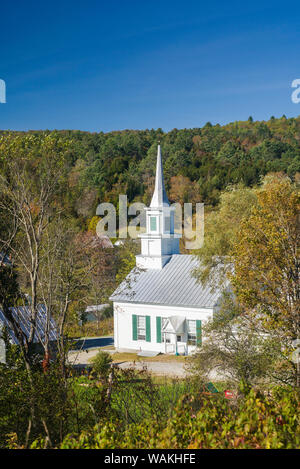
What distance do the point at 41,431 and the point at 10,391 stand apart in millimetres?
1132

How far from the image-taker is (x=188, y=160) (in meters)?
62.5

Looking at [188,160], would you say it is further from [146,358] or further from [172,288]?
[146,358]

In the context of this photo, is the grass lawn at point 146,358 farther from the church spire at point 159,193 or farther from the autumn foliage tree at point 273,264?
the autumn foliage tree at point 273,264

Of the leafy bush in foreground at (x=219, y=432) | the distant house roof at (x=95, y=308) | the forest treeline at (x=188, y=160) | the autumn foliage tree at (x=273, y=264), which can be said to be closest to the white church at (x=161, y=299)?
the distant house roof at (x=95, y=308)

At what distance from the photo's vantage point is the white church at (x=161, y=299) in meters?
23.6

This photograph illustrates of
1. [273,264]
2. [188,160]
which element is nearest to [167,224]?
[273,264]

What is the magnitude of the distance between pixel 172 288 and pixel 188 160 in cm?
4022

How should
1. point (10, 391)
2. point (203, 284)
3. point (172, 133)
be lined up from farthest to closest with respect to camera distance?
point (172, 133) < point (203, 284) < point (10, 391)

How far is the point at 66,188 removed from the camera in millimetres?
14797

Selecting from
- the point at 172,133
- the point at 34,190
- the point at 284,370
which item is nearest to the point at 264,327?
the point at 284,370

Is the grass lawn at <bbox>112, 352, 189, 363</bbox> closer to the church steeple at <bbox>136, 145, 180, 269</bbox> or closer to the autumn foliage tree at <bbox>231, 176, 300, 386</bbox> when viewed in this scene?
the church steeple at <bbox>136, 145, 180, 269</bbox>

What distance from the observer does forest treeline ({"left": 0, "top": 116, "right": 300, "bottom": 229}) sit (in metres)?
51.1
